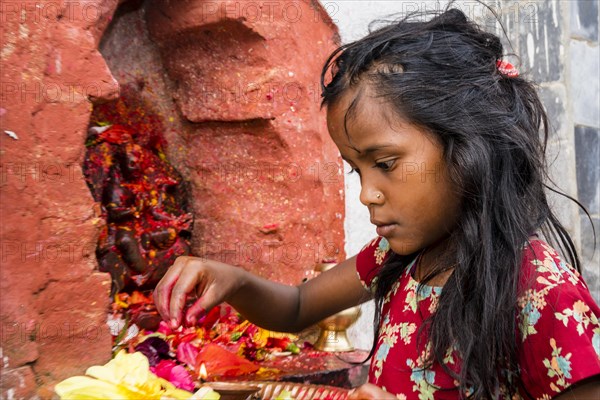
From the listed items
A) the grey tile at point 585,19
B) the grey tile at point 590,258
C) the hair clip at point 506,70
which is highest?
the grey tile at point 585,19

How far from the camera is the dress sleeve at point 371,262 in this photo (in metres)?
1.55

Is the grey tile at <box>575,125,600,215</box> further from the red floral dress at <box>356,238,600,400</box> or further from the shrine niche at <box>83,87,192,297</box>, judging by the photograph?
the red floral dress at <box>356,238,600,400</box>

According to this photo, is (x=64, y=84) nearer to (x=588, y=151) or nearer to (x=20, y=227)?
(x=20, y=227)

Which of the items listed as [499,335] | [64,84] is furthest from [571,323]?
[64,84]

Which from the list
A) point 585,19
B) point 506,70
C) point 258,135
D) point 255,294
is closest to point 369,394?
point 255,294

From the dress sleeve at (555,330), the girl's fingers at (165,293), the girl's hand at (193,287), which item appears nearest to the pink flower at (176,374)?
the girl's hand at (193,287)

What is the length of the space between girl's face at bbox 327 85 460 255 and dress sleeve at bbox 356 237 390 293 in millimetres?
333

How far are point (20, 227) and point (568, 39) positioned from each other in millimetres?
2476

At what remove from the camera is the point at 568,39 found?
3.01 meters

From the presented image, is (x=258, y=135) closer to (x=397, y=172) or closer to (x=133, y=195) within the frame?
(x=133, y=195)

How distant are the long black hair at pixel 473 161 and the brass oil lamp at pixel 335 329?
34.8 inches

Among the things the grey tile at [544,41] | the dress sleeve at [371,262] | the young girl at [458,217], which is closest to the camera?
the young girl at [458,217]

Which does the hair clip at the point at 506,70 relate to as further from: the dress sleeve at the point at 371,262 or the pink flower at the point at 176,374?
the pink flower at the point at 176,374

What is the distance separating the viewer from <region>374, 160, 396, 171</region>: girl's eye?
3.84ft
